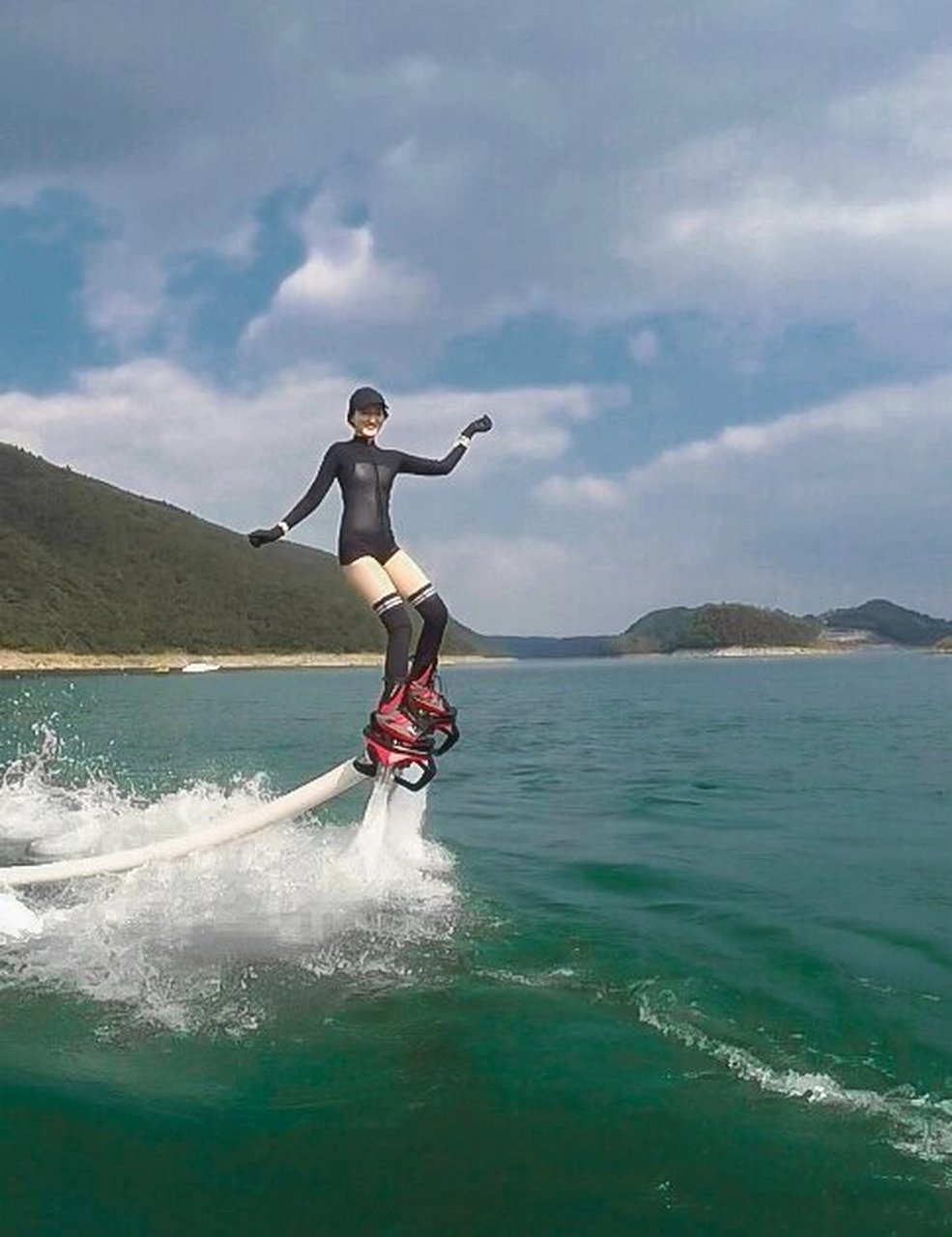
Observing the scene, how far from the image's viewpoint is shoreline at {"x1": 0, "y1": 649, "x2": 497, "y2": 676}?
444ft

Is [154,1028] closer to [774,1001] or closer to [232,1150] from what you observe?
[232,1150]

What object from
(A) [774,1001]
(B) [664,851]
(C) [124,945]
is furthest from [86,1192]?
(B) [664,851]

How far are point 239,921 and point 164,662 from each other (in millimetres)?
164423

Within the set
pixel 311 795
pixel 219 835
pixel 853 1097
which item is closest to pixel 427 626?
pixel 311 795

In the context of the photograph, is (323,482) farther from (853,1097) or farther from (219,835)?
(853,1097)

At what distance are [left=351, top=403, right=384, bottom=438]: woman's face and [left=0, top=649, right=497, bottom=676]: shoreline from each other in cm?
12101

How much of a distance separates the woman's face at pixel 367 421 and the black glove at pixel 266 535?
3.93 feet

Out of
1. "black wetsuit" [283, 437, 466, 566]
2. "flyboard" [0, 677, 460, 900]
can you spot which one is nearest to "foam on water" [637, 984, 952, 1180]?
"flyboard" [0, 677, 460, 900]

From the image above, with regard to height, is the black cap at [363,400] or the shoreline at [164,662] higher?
the black cap at [363,400]

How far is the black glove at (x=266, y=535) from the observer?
9.02m

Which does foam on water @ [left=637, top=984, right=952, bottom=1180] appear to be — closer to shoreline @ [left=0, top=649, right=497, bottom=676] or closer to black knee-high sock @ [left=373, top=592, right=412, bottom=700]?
black knee-high sock @ [left=373, top=592, right=412, bottom=700]

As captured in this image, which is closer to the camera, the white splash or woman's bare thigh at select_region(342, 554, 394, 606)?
the white splash

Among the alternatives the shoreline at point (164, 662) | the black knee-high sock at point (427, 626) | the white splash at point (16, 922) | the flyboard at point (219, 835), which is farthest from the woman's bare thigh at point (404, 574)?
the shoreline at point (164, 662)

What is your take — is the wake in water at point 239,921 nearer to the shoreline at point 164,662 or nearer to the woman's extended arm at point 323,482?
the woman's extended arm at point 323,482
